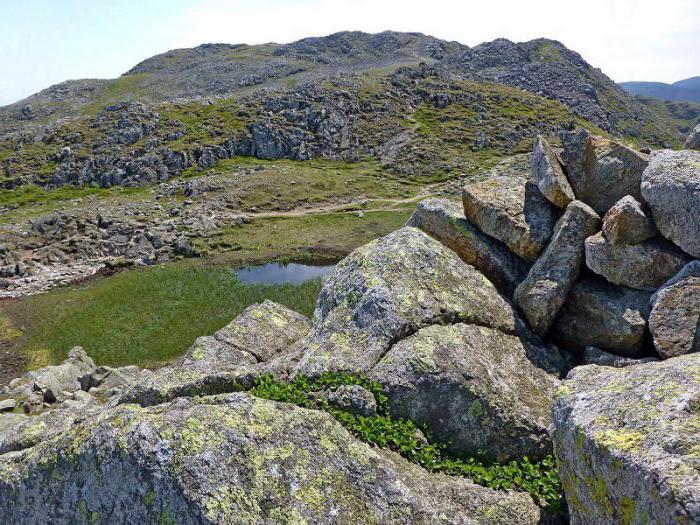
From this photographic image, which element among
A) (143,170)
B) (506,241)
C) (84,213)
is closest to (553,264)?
(506,241)

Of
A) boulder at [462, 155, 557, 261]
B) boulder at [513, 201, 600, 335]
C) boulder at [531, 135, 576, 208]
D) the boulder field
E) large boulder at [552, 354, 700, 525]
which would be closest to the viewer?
large boulder at [552, 354, 700, 525]

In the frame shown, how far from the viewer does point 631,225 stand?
41.7ft

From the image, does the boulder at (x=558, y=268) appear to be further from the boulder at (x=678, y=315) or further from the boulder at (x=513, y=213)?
the boulder at (x=678, y=315)

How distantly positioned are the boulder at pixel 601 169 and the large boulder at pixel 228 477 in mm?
9933

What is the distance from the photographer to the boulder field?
333 inches

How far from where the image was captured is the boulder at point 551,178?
A: 1512 cm

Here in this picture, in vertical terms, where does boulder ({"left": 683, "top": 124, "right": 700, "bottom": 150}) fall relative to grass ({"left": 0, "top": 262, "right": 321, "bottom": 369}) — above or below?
above

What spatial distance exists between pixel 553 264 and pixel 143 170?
12182 centimetres

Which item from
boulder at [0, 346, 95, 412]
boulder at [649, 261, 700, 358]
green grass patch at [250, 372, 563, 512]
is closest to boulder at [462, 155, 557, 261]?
boulder at [649, 261, 700, 358]

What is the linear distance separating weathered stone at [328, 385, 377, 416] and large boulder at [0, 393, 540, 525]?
763mm

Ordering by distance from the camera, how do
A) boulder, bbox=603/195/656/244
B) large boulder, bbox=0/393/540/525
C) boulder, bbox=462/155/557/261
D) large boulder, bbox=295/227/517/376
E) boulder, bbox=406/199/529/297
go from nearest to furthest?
1. large boulder, bbox=0/393/540/525
2. boulder, bbox=603/195/656/244
3. large boulder, bbox=295/227/517/376
4. boulder, bbox=462/155/557/261
5. boulder, bbox=406/199/529/297

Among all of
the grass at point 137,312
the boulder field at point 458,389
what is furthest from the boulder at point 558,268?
the grass at point 137,312

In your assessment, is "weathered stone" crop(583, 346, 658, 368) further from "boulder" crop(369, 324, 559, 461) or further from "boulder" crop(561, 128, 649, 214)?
"boulder" crop(561, 128, 649, 214)

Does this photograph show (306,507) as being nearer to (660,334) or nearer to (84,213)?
(660,334)
